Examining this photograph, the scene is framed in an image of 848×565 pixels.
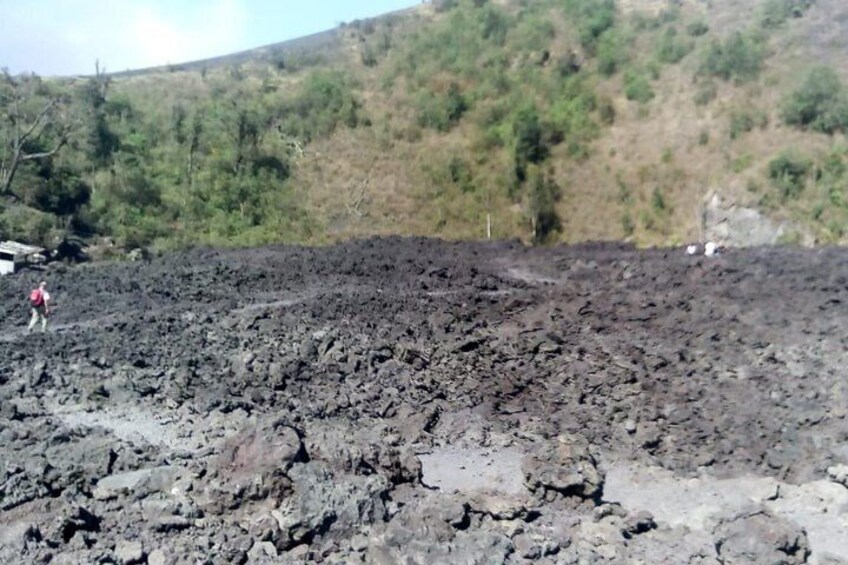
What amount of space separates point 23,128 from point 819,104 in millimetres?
28672

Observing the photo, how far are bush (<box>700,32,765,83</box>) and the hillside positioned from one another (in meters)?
0.09

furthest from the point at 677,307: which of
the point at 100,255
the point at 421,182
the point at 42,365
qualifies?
the point at 421,182

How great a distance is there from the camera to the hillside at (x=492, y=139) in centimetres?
3394

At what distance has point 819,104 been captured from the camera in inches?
1395

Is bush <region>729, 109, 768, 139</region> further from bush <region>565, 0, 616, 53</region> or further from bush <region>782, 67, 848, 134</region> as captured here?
bush <region>565, 0, 616, 53</region>

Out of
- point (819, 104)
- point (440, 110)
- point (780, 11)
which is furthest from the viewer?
point (780, 11)

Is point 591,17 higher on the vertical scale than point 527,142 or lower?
higher

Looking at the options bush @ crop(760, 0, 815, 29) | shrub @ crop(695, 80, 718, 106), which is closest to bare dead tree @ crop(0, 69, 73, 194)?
shrub @ crop(695, 80, 718, 106)

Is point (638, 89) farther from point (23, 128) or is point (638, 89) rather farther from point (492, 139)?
point (23, 128)

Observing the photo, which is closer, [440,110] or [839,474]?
[839,474]

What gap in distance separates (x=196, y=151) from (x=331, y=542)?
32.3 m

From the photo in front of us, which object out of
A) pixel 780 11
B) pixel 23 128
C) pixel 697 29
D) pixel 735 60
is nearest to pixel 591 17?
pixel 697 29

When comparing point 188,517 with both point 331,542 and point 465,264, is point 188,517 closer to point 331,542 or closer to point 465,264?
point 331,542

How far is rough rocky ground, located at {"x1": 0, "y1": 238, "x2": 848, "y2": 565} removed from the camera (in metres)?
8.39
